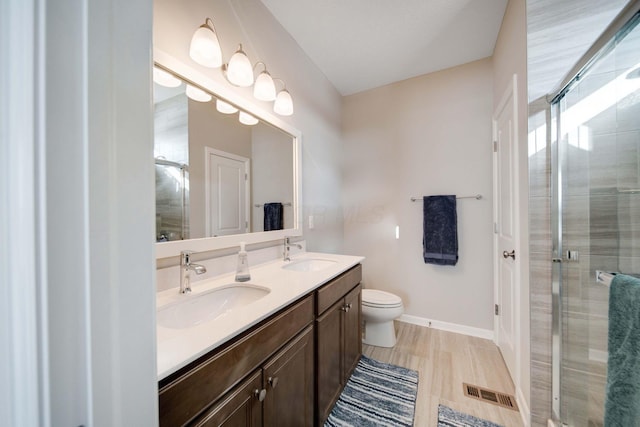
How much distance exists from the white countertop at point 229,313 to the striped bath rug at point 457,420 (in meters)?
1.00

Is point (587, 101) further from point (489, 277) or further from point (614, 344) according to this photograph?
point (489, 277)

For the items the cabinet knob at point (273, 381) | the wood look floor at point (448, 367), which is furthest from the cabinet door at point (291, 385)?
the wood look floor at point (448, 367)

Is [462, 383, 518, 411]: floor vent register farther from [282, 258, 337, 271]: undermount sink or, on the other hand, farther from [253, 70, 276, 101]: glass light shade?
[253, 70, 276, 101]: glass light shade

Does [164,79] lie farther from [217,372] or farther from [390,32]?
[390,32]

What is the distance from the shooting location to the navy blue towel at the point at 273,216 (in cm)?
168

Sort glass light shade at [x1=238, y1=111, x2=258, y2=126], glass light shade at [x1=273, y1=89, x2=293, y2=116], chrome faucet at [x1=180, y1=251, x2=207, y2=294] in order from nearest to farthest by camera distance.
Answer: chrome faucet at [x1=180, y1=251, x2=207, y2=294], glass light shade at [x1=238, y1=111, x2=258, y2=126], glass light shade at [x1=273, y1=89, x2=293, y2=116]

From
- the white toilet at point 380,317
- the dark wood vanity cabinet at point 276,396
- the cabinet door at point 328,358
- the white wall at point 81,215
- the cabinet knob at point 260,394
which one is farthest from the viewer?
the white toilet at point 380,317

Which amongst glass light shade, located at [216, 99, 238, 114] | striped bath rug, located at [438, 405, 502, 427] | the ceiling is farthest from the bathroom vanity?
the ceiling

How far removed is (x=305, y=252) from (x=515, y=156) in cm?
164

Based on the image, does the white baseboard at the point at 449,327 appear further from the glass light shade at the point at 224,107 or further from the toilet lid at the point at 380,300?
the glass light shade at the point at 224,107

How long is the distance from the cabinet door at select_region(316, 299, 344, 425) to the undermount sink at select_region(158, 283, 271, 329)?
0.39 metres

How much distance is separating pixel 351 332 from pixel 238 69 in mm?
1777

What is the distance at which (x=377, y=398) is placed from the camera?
155 cm

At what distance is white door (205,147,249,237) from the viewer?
4.23 ft
